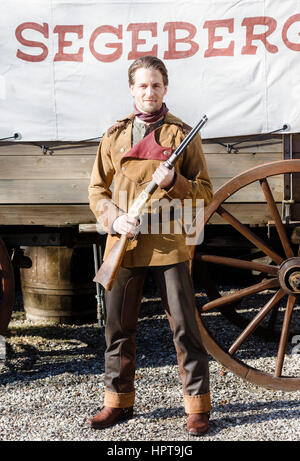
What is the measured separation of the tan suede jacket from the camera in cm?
255

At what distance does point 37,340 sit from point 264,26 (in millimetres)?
2700

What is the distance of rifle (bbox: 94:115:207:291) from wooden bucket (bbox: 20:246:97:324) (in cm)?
169

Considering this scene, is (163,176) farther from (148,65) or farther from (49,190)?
(49,190)

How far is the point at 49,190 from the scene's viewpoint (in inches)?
134

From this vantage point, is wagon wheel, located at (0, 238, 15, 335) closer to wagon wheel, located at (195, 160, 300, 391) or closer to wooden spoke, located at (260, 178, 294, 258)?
wagon wheel, located at (195, 160, 300, 391)

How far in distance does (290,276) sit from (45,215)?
154 cm

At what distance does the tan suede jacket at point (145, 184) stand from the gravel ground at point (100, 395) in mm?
876

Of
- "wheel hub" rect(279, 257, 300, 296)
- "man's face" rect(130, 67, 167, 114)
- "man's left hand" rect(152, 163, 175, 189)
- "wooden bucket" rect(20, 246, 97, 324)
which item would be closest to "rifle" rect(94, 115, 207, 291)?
"man's left hand" rect(152, 163, 175, 189)

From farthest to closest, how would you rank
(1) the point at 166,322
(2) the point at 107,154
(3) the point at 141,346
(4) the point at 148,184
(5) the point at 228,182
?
(1) the point at 166,322 → (3) the point at 141,346 → (5) the point at 228,182 → (2) the point at 107,154 → (4) the point at 148,184

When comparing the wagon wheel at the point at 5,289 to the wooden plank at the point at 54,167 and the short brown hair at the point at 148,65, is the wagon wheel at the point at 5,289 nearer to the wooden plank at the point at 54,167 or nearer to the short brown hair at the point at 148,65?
the wooden plank at the point at 54,167

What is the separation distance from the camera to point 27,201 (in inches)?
134
